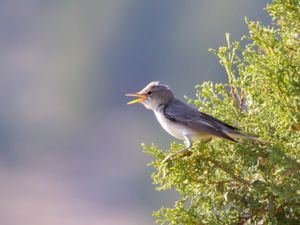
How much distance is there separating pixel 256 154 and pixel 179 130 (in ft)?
5.08

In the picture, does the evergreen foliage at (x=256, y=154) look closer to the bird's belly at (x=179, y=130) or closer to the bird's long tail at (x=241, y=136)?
the bird's long tail at (x=241, y=136)

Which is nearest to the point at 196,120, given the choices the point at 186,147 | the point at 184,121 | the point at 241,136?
the point at 184,121

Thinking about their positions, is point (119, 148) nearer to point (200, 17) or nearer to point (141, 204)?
point (141, 204)

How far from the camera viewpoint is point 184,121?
34.6 feet

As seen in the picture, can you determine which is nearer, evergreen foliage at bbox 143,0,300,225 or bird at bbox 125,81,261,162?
evergreen foliage at bbox 143,0,300,225

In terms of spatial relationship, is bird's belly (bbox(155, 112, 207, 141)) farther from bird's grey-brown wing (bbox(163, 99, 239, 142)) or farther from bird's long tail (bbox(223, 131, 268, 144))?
bird's long tail (bbox(223, 131, 268, 144))

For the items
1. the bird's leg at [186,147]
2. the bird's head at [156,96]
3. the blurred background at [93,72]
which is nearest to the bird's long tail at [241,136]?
the bird's leg at [186,147]

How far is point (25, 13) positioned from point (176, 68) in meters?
45.8

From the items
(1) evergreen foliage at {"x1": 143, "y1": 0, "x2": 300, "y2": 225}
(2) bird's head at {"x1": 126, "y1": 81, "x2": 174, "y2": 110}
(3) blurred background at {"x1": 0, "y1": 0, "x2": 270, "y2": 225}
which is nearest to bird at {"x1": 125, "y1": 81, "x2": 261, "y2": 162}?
(2) bird's head at {"x1": 126, "y1": 81, "x2": 174, "y2": 110}

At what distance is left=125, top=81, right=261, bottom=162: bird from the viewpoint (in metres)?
9.65

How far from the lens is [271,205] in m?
9.01

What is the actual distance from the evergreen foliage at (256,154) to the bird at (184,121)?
0.46 feet

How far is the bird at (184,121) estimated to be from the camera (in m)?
9.65

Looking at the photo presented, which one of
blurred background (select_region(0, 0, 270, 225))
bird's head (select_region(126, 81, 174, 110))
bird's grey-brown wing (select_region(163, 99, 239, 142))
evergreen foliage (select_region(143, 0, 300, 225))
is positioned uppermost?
blurred background (select_region(0, 0, 270, 225))
